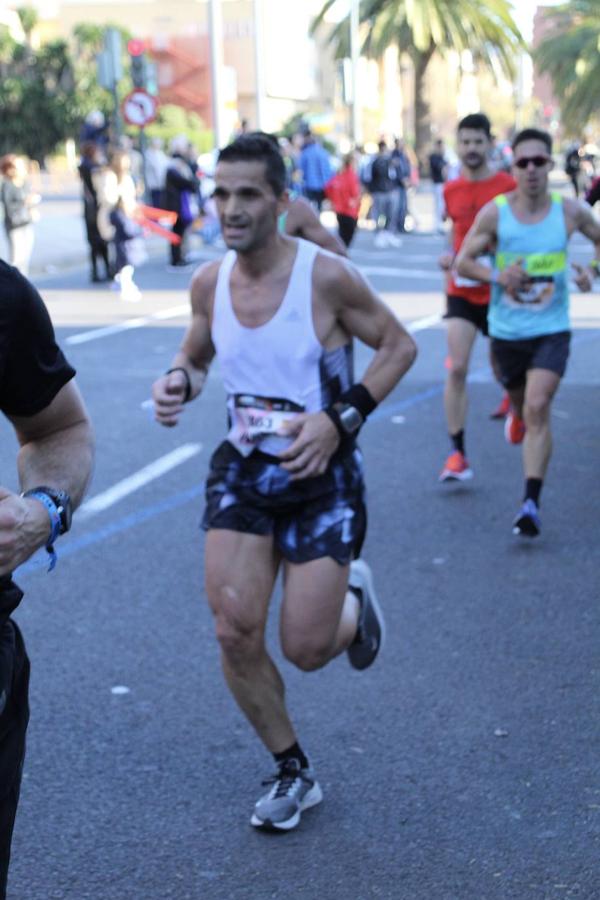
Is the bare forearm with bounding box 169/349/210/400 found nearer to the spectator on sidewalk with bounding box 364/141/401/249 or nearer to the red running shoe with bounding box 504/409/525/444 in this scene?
the red running shoe with bounding box 504/409/525/444

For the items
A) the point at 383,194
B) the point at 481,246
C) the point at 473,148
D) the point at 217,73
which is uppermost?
the point at 473,148

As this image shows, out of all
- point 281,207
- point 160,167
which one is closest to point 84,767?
point 281,207

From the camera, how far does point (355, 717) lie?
5.07m

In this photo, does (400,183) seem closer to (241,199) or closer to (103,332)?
(103,332)

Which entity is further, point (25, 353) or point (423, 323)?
point (423, 323)

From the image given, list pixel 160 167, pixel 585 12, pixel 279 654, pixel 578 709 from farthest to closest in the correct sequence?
1. pixel 585 12
2. pixel 160 167
3. pixel 279 654
4. pixel 578 709

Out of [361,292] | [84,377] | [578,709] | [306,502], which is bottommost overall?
[84,377]

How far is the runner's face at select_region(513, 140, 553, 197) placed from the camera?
740 centimetres

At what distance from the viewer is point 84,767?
15.3 feet

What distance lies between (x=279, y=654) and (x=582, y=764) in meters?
1.52

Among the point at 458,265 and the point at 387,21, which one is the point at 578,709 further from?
the point at 387,21

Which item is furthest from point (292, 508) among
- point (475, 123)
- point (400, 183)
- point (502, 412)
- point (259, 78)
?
point (259, 78)

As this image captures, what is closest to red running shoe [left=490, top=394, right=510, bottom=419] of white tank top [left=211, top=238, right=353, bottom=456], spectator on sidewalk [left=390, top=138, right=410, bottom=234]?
white tank top [left=211, top=238, right=353, bottom=456]

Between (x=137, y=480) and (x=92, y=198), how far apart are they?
1239 cm
